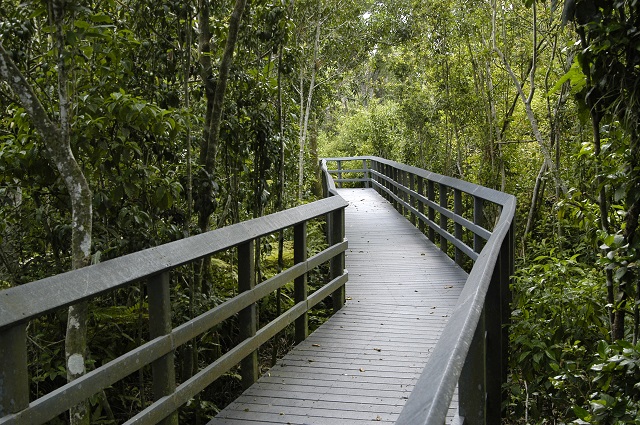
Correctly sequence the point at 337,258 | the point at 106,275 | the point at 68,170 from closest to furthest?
the point at 106,275
the point at 68,170
the point at 337,258

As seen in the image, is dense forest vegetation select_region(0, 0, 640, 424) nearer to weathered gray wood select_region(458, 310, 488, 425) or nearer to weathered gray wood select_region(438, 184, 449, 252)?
weathered gray wood select_region(458, 310, 488, 425)

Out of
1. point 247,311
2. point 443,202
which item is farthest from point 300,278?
point 443,202

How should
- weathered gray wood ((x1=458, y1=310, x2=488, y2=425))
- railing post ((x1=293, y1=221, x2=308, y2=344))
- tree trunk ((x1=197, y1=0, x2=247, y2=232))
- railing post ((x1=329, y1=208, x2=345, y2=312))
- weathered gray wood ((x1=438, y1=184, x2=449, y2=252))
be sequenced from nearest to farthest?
weathered gray wood ((x1=458, y1=310, x2=488, y2=425)) → railing post ((x1=293, y1=221, x2=308, y2=344)) → tree trunk ((x1=197, y1=0, x2=247, y2=232)) → railing post ((x1=329, y1=208, x2=345, y2=312)) → weathered gray wood ((x1=438, y1=184, x2=449, y2=252))

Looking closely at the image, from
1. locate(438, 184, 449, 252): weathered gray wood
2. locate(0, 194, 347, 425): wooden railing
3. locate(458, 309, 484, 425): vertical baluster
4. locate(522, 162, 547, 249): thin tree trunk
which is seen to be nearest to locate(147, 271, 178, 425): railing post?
locate(0, 194, 347, 425): wooden railing

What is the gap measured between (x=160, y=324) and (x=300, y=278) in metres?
2.48

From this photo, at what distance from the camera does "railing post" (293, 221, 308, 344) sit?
5847mm

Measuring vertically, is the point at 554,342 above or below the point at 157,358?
below

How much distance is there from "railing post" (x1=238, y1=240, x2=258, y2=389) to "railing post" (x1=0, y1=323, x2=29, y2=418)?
2312 millimetres

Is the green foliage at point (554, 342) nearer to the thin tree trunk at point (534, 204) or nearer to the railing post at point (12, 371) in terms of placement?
the railing post at point (12, 371)

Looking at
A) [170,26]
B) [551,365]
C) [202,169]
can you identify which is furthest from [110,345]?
[551,365]

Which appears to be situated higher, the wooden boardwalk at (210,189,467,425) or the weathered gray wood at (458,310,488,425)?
the weathered gray wood at (458,310,488,425)

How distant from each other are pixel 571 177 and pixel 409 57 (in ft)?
35.9

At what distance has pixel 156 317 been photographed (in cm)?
354

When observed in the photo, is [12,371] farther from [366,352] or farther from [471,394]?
[366,352]
